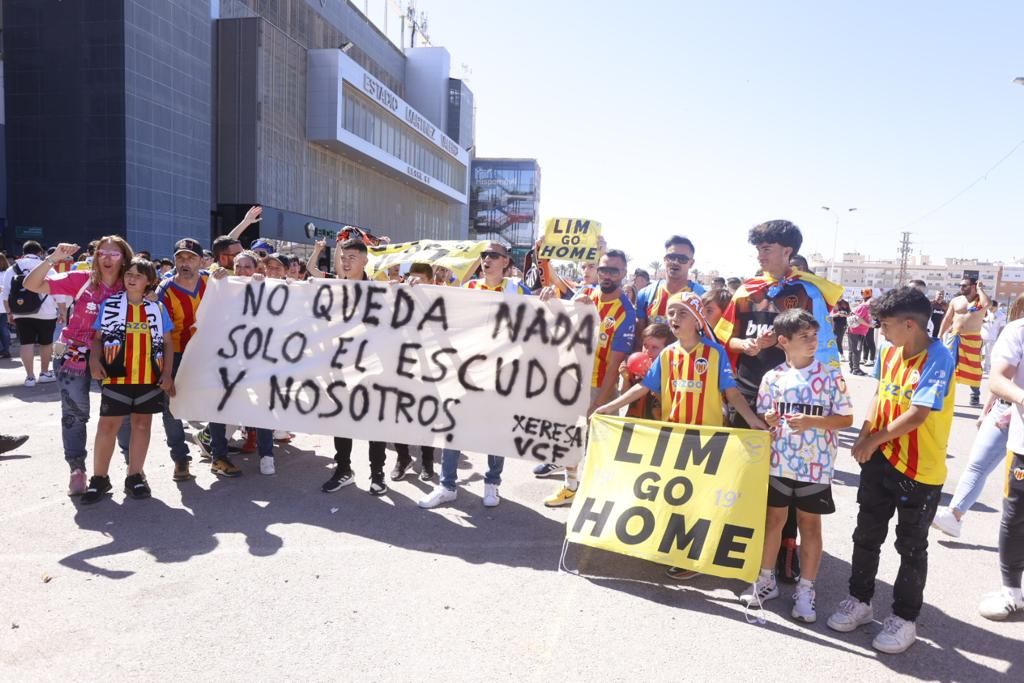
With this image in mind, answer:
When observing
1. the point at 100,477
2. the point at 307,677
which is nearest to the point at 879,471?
the point at 307,677

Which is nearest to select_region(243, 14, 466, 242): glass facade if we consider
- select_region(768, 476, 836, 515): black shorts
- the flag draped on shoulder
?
the flag draped on shoulder

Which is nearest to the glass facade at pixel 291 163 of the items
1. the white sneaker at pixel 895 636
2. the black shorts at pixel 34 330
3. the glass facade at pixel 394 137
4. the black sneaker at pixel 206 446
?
the glass facade at pixel 394 137

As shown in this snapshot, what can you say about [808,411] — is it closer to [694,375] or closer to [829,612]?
[694,375]

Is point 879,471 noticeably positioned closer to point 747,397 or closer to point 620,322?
point 747,397

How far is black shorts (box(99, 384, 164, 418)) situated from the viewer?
191 inches

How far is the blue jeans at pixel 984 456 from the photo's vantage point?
459 cm

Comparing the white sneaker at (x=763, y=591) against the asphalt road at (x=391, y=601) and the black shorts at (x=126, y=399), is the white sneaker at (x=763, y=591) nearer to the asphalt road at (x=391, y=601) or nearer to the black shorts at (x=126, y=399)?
the asphalt road at (x=391, y=601)

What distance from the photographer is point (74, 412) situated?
487 cm

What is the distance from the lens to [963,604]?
3844mm

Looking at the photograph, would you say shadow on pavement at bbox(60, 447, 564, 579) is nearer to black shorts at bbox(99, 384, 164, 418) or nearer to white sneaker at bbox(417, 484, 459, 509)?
white sneaker at bbox(417, 484, 459, 509)

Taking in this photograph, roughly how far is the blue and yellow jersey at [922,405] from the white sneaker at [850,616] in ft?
2.53

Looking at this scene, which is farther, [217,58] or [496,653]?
[217,58]

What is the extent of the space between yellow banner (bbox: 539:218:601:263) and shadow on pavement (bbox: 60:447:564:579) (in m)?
7.30

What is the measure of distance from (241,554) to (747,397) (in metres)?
3.40
